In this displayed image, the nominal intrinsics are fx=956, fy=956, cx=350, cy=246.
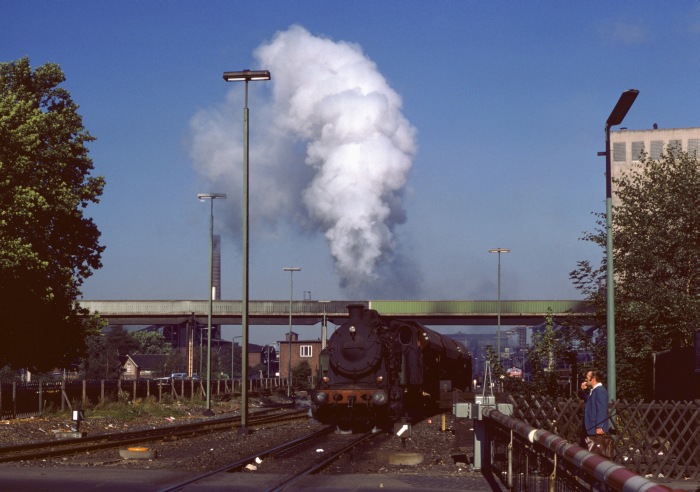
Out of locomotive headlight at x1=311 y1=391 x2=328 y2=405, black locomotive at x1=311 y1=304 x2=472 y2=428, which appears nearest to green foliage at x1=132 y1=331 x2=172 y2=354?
black locomotive at x1=311 y1=304 x2=472 y2=428

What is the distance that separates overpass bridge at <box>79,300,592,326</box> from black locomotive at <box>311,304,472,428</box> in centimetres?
5558

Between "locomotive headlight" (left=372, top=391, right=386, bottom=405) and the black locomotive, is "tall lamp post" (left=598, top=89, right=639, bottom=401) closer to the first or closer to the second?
"locomotive headlight" (left=372, top=391, right=386, bottom=405)

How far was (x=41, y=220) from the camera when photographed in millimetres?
41125

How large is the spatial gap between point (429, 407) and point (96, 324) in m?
16.1

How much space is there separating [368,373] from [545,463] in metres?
20.5

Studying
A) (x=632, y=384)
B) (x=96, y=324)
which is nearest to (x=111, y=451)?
(x=632, y=384)

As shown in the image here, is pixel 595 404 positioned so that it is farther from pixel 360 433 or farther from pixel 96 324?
pixel 96 324

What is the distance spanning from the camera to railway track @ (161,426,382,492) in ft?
55.3

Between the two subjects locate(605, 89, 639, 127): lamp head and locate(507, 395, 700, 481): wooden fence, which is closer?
locate(507, 395, 700, 481): wooden fence

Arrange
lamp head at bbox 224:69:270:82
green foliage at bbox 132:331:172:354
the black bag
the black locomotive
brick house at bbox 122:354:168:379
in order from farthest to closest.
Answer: green foliage at bbox 132:331:172:354 < brick house at bbox 122:354:168:379 < the black locomotive < lamp head at bbox 224:69:270:82 < the black bag

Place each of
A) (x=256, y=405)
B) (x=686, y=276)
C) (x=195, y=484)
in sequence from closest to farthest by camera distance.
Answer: (x=195, y=484), (x=686, y=276), (x=256, y=405)

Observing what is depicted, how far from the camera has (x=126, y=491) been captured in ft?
49.3

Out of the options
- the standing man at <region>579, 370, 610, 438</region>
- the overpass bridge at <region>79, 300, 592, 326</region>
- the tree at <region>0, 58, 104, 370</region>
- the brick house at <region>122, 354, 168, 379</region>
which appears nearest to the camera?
the standing man at <region>579, 370, 610, 438</region>

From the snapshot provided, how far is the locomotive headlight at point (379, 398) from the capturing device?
3062 cm
